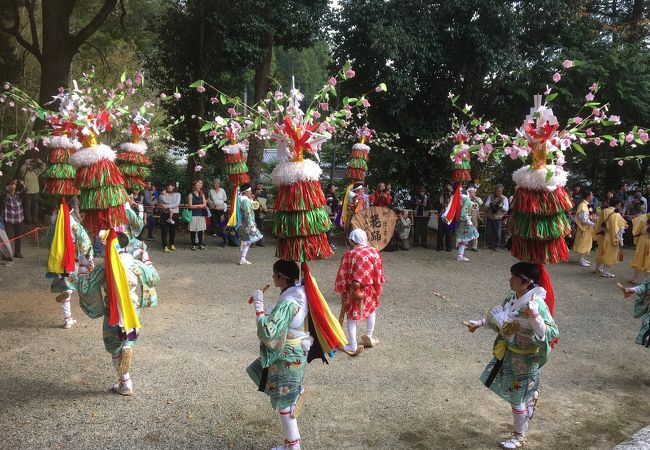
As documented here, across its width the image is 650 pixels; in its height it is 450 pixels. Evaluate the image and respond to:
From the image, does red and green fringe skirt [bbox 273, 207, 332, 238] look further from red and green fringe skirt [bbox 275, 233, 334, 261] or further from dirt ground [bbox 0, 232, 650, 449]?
dirt ground [bbox 0, 232, 650, 449]

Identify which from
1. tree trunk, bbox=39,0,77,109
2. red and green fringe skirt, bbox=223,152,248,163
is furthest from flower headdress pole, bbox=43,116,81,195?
tree trunk, bbox=39,0,77,109

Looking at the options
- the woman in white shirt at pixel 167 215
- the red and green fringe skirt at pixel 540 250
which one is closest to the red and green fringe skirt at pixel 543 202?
the red and green fringe skirt at pixel 540 250

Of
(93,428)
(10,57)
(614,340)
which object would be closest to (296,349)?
(93,428)

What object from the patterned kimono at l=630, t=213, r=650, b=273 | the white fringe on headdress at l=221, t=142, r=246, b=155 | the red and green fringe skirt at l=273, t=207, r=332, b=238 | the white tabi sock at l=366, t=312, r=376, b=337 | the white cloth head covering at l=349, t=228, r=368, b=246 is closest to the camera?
the red and green fringe skirt at l=273, t=207, r=332, b=238

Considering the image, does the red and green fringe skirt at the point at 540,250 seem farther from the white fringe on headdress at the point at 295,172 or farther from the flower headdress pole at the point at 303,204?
the white fringe on headdress at the point at 295,172

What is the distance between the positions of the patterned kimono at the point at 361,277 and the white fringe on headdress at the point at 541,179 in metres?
2.54

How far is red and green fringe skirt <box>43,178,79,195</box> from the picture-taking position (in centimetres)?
791

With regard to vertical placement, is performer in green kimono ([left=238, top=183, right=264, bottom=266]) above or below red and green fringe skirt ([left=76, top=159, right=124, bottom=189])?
below

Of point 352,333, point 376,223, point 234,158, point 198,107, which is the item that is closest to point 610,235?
point 376,223

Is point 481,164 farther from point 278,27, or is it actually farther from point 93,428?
point 93,428

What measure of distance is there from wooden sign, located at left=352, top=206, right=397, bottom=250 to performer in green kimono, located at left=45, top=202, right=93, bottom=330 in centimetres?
531

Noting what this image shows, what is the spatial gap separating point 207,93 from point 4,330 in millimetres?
12187

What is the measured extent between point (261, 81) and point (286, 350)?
13.2 m

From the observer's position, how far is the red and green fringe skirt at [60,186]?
26.0 ft
